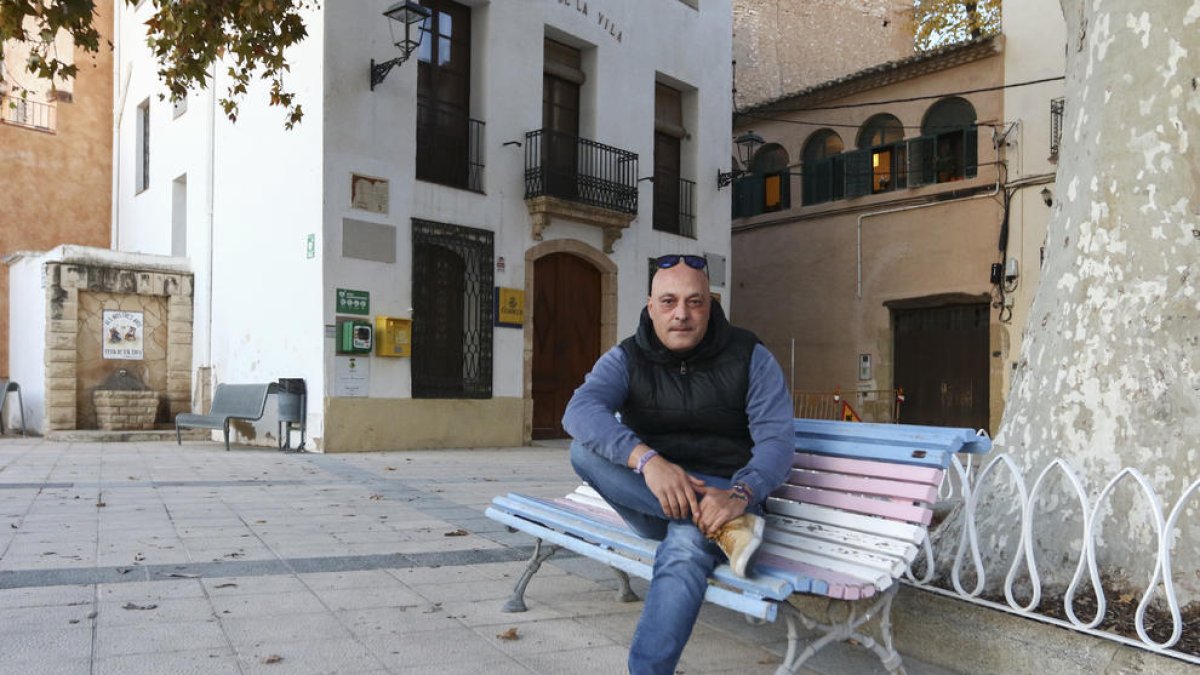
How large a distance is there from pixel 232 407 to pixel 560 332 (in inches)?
189

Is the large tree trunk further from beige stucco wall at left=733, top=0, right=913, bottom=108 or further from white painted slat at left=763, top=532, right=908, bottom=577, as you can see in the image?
beige stucco wall at left=733, top=0, right=913, bottom=108

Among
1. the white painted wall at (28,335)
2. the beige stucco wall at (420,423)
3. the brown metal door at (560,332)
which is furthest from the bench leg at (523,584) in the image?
the white painted wall at (28,335)

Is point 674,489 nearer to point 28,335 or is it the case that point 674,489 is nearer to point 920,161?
point 28,335

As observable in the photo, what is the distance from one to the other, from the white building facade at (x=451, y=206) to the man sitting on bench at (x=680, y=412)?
8.89m

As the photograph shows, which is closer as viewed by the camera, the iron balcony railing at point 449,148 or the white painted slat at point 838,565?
the white painted slat at point 838,565

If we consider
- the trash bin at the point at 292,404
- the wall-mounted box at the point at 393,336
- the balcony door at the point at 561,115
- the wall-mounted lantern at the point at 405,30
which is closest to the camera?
the wall-mounted lantern at the point at 405,30

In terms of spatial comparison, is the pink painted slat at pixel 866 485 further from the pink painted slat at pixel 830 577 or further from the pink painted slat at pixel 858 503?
the pink painted slat at pixel 830 577

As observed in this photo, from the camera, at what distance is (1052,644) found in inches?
120

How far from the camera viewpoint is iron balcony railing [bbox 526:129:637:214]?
1380cm

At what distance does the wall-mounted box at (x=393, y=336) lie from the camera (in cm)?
1205

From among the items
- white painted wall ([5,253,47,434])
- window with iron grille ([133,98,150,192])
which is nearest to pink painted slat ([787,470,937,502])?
white painted wall ([5,253,47,434])

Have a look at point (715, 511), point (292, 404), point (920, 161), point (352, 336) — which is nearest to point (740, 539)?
point (715, 511)

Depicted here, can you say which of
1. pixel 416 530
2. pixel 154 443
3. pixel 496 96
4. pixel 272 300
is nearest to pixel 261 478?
pixel 416 530

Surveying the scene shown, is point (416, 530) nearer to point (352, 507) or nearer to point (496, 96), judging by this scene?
point (352, 507)
